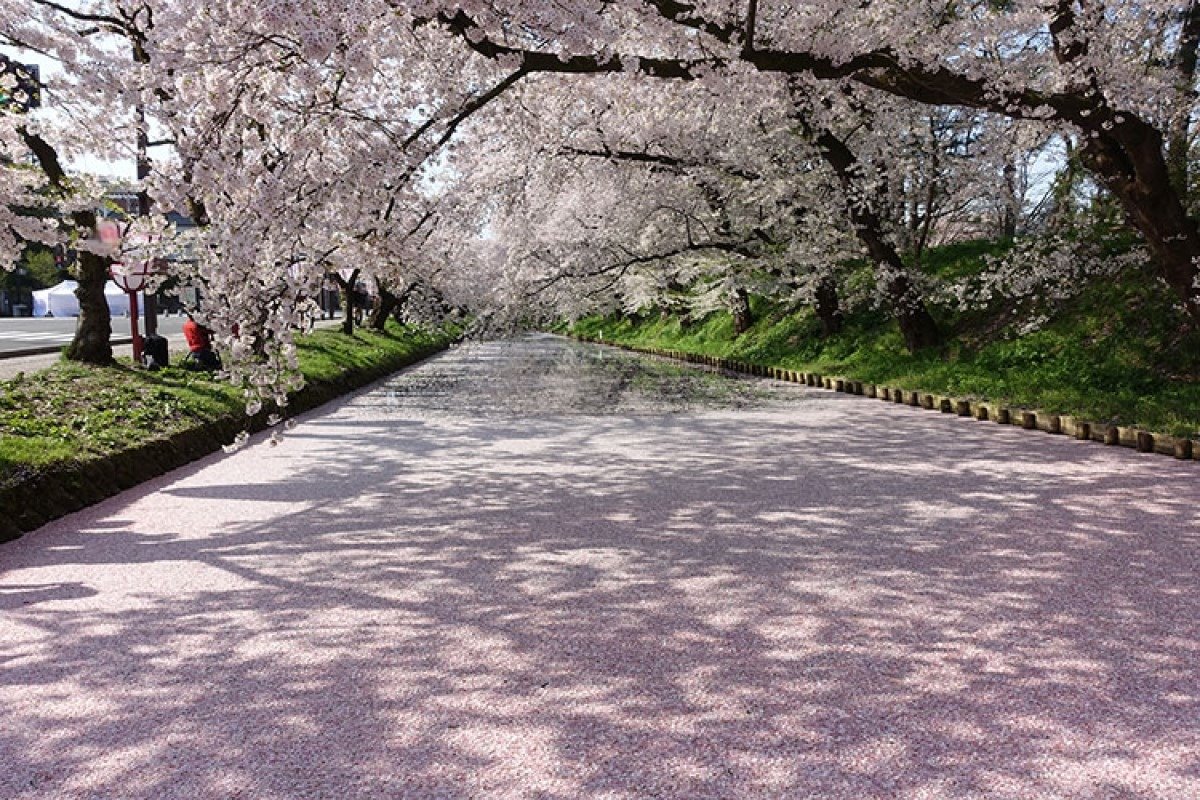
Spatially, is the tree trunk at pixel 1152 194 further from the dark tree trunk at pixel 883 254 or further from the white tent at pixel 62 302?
the white tent at pixel 62 302

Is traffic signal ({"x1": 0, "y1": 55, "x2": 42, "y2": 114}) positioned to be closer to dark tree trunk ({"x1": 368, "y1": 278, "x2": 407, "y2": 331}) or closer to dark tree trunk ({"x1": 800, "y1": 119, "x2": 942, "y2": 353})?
dark tree trunk ({"x1": 800, "y1": 119, "x2": 942, "y2": 353})

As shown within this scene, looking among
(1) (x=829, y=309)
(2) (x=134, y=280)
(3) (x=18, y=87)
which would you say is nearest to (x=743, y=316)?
(1) (x=829, y=309)

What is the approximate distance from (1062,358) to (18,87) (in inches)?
→ 593

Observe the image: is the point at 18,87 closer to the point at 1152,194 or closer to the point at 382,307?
the point at 1152,194

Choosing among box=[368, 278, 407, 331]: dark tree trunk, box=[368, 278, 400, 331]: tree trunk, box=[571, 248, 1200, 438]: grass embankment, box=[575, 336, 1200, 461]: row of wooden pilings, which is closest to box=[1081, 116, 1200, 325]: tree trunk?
box=[571, 248, 1200, 438]: grass embankment

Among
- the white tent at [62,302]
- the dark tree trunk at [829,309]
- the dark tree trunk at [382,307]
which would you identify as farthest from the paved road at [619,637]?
the white tent at [62,302]

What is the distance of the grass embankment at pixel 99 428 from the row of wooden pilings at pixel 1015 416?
32.3 feet

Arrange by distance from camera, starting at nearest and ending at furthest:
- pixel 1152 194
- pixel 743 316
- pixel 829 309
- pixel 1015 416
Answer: pixel 1152 194, pixel 1015 416, pixel 829 309, pixel 743 316

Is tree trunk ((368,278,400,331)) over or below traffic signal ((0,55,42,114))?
below

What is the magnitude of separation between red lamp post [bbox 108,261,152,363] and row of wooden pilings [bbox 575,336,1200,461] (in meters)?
12.8

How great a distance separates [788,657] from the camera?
3.77m

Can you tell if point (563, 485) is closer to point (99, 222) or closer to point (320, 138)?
point (320, 138)

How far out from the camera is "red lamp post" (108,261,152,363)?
15156mm

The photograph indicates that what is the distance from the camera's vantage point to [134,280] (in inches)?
635
